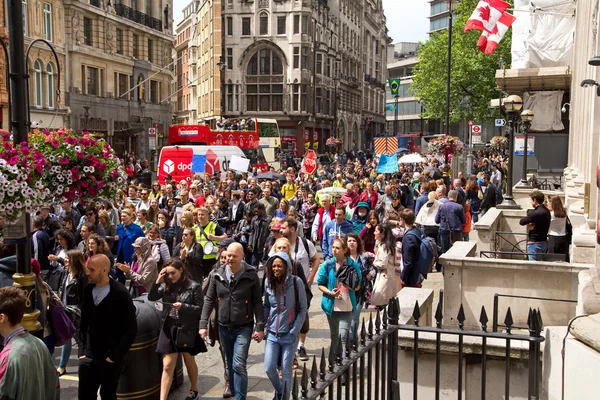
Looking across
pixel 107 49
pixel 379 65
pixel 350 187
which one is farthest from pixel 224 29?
pixel 350 187

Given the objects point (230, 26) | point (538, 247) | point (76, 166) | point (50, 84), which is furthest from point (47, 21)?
point (76, 166)

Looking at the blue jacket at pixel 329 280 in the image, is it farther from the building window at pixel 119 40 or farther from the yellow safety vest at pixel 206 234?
the building window at pixel 119 40

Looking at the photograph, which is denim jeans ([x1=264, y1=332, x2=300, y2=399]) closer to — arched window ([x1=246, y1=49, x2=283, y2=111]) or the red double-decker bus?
the red double-decker bus

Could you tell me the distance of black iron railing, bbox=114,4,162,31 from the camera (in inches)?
1769

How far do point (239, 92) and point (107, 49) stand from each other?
24.4 meters

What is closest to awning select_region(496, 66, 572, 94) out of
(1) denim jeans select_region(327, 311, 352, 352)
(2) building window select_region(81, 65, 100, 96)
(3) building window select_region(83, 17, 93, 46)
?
(1) denim jeans select_region(327, 311, 352, 352)

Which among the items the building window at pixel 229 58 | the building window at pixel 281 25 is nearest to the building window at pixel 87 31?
the building window at pixel 229 58

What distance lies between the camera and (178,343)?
22.7 feet

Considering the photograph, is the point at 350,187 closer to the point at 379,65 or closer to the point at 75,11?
the point at 75,11

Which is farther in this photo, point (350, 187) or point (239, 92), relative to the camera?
point (239, 92)

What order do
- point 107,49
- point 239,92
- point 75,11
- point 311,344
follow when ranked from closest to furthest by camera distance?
point 311,344 → point 75,11 → point 107,49 → point 239,92

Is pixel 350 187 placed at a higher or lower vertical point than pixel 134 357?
higher

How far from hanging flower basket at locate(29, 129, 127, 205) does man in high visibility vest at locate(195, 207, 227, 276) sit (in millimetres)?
2931

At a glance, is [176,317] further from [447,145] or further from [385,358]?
[447,145]
